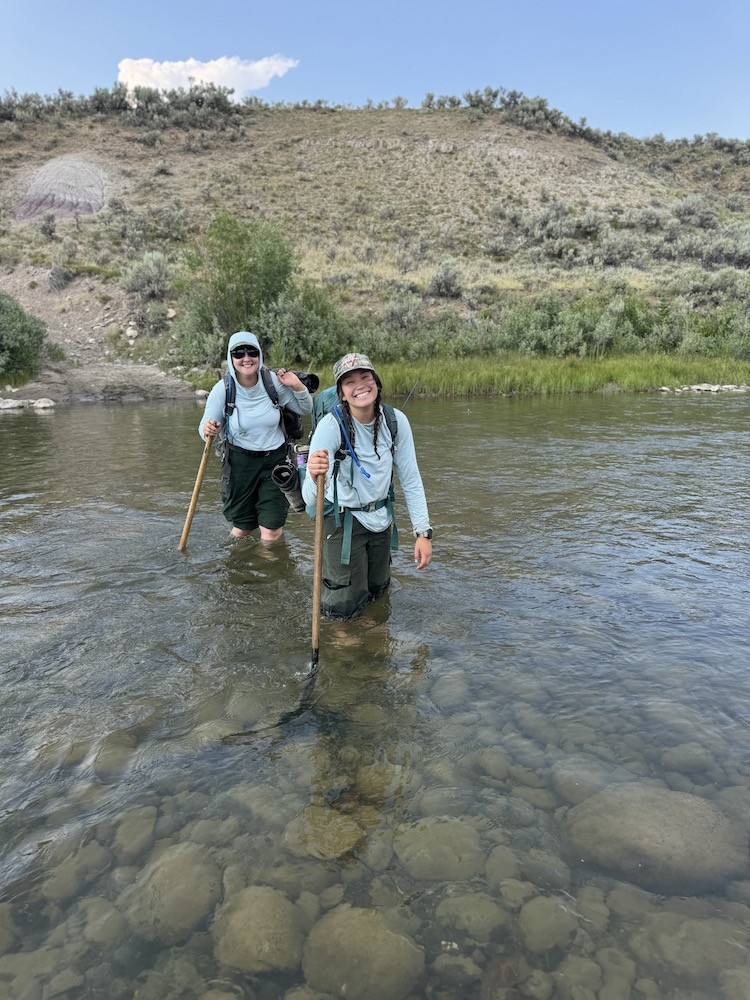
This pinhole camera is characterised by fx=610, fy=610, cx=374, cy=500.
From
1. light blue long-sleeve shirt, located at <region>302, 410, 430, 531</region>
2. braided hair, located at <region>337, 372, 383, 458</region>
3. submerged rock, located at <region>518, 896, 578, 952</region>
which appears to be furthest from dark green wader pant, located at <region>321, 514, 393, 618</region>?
submerged rock, located at <region>518, 896, 578, 952</region>

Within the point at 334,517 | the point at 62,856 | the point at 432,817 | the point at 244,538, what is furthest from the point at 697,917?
the point at 244,538

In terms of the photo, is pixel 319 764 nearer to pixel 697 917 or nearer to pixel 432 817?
pixel 432 817

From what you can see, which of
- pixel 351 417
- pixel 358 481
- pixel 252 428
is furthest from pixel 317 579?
pixel 252 428

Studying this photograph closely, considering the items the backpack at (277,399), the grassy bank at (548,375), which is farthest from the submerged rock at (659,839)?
the grassy bank at (548,375)

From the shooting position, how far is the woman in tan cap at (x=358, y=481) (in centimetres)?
459

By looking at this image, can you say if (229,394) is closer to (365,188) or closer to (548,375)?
(548,375)

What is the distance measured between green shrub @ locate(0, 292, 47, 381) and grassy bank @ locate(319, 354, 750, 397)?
1107 cm

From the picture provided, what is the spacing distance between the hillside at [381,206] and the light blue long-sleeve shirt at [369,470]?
25.2 m

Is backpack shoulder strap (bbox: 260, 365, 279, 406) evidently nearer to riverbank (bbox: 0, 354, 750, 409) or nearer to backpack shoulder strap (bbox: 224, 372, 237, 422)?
backpack shoulder strap (bbox: 224, 372, 237, 422)

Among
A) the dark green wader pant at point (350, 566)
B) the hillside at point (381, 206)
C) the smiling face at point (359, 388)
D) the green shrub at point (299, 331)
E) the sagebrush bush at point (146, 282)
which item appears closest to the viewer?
the smiling face at point (359, 388)

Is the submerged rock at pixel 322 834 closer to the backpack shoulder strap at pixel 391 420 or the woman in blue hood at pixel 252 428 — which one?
the backpack shoulder strap at pixel 391 420

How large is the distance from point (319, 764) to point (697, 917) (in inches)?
75.8

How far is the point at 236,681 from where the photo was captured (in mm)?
4398

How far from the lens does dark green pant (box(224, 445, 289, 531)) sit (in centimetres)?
706
